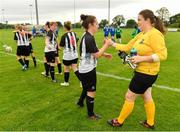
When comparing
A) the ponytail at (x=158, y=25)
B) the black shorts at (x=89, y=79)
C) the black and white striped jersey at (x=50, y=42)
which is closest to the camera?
the ponytail at (x=158, y=25)

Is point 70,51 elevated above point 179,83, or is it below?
above

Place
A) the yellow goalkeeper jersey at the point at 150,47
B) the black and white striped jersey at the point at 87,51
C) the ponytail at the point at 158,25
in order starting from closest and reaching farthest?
the yellow goalkeeper jersey at the point at 150,47 < the ponytail at the point at 158,25 < the black and white striped jersey at the point at 87,51

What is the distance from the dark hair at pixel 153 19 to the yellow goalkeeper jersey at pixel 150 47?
0.13 metres

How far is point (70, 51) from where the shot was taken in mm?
8125

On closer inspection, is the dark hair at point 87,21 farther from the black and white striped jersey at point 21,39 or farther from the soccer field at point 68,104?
the black and white striped jersey at point 21,39

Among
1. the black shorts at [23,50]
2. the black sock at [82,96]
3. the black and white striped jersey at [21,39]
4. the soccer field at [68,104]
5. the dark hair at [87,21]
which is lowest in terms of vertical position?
the soccer field at [68,104]

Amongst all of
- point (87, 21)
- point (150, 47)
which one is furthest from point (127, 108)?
point (87, 21)

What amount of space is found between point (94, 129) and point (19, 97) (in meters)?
3.05

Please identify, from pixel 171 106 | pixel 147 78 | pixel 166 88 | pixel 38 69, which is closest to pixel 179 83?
pixel 166 88

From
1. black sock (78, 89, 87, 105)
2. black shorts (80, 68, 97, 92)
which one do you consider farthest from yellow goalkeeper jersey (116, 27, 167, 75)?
black sock (78, 89, 87, 105)

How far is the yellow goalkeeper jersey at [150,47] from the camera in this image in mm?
4582

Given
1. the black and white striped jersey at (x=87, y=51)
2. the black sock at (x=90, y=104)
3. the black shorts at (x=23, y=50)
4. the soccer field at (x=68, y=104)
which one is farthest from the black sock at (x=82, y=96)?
the black shorts at (x=23, y=50)

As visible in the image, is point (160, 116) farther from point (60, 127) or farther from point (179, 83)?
point (179, 83)

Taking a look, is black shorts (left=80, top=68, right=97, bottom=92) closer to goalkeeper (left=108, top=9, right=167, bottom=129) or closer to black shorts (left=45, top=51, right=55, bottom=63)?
goalkeeper (left=108, top=9, right=167, bottom=129)
